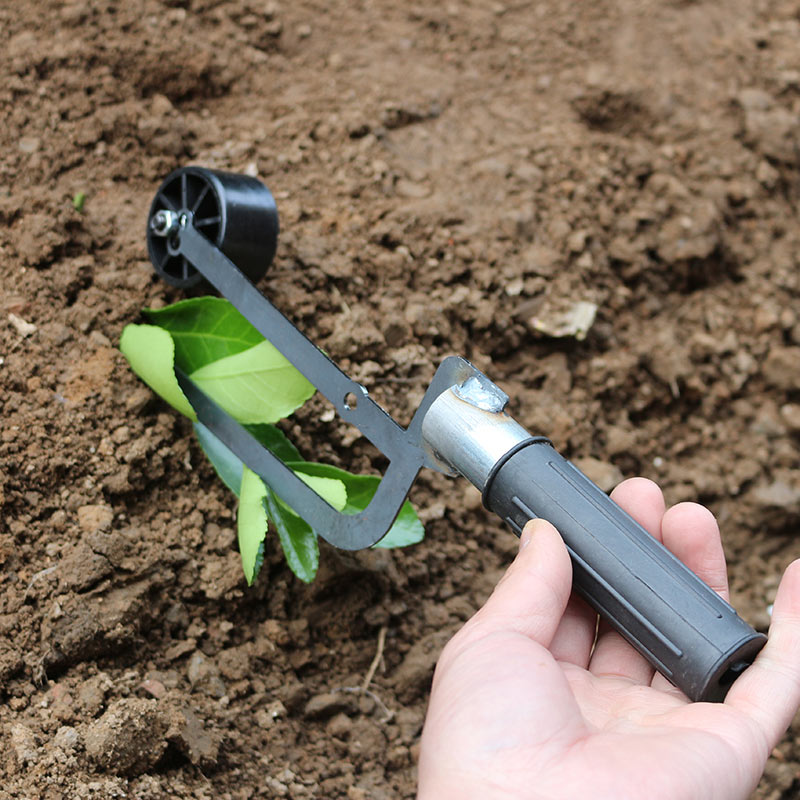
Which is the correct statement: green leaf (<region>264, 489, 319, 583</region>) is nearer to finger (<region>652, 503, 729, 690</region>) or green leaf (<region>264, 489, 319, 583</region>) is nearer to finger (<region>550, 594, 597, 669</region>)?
finger (<region>550, 594, 597, 669</region>)

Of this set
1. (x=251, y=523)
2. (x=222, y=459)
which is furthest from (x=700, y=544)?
(x=222, y=459)

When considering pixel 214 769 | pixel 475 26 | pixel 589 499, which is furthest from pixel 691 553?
pixel 475 26

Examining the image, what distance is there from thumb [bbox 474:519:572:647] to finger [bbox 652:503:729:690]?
278mm

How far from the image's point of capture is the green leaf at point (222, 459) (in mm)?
1717

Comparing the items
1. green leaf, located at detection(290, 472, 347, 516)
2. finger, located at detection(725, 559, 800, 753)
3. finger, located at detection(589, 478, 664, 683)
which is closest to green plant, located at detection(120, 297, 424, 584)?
green leaf, located at detection(290, 472, 347, 516)

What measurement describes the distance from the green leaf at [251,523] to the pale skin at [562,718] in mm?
422

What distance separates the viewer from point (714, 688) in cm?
123

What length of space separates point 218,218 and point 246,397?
1.23 ft

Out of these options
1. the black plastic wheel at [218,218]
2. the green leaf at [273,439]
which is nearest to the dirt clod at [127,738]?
the green leaf at [273,439]

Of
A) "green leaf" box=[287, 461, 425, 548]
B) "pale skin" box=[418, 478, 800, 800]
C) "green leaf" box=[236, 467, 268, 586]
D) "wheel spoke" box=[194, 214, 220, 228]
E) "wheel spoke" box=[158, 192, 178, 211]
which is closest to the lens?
"pale skin" box=[418, 478, 800, 800]

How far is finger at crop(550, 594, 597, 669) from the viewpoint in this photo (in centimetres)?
142

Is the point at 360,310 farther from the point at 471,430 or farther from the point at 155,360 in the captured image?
the point at 471,430

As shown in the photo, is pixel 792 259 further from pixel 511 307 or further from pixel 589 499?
pixel 589 499

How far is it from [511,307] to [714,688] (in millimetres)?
1175
